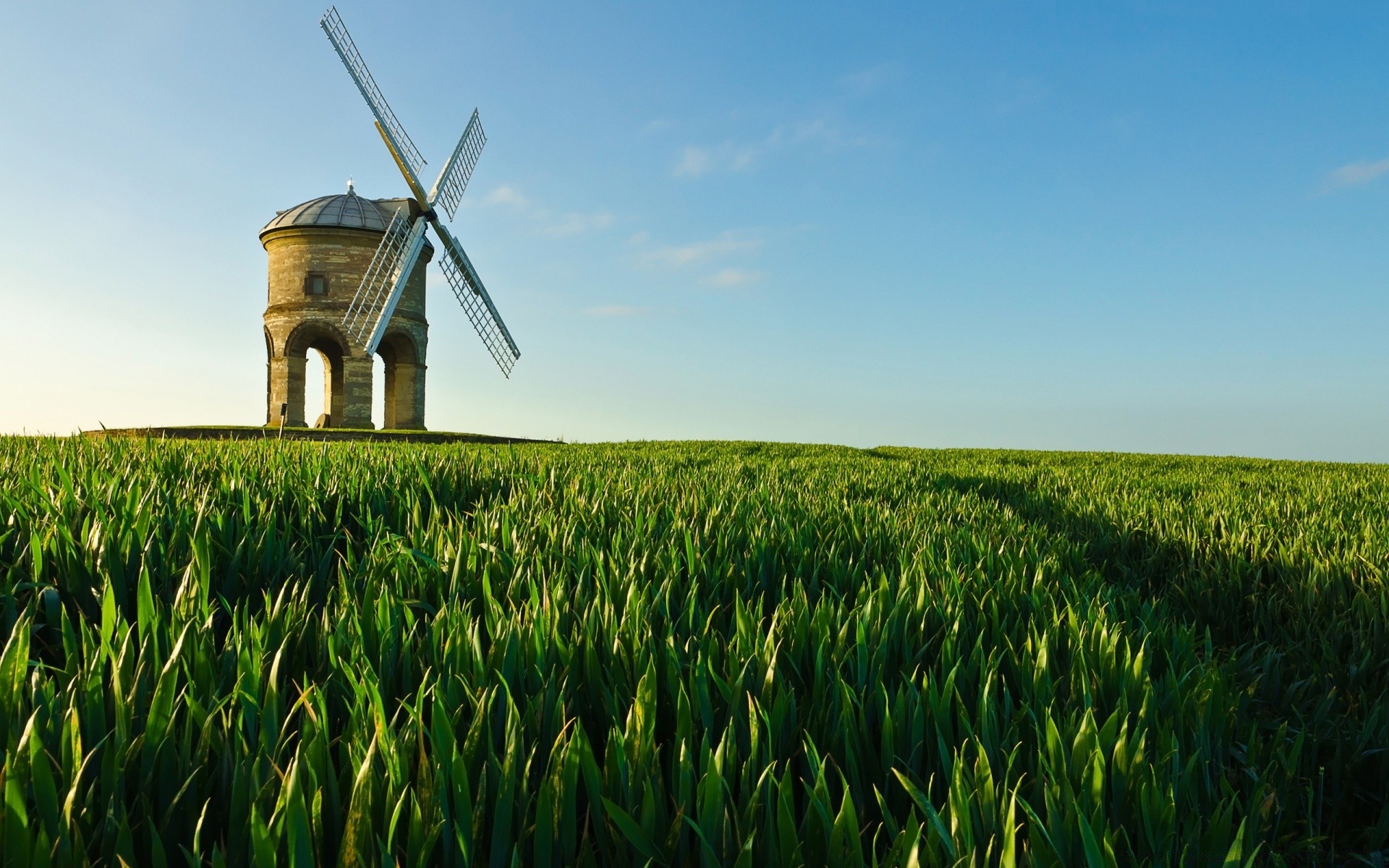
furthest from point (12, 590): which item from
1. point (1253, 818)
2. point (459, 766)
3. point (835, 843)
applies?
point (1253, 818)

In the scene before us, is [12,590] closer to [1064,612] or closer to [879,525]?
[1064,612]

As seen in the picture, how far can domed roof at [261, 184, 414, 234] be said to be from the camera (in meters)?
28.0

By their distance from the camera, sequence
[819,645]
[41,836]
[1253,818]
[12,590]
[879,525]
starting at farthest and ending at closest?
[879,525]
[12,590]
[819,645]
[1253,818]
[41,836]

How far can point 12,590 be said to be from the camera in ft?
6.03

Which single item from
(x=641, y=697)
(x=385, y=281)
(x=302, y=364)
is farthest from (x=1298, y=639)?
(x=302, y=364)

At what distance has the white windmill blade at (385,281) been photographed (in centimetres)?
2748

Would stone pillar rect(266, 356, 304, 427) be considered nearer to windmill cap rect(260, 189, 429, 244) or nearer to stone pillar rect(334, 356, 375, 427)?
stone pillar rect(334, 356, 375, 427)

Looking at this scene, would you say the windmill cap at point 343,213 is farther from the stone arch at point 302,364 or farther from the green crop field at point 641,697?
the green crop field at point 641,697

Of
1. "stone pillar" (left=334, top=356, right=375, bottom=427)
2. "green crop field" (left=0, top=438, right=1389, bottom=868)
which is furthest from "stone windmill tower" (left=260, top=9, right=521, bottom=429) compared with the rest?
"green crop field" (left=0, top=438, right=1389, bottom=868)

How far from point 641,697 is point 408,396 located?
30318mm

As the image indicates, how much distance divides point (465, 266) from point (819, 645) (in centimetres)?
3146

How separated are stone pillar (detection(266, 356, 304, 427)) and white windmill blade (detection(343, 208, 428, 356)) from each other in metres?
2.45

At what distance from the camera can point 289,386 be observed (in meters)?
27.7

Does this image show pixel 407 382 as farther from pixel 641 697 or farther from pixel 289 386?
pixel 641 697
